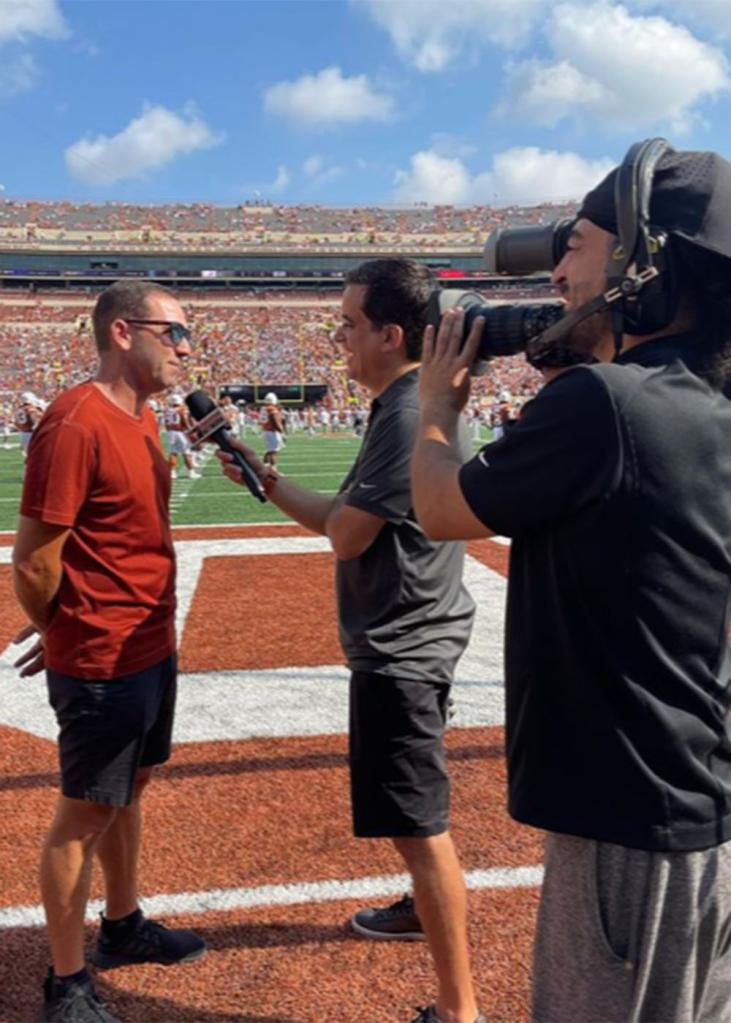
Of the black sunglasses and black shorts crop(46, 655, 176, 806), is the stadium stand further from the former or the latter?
black shorts crop(46, 655, 176, 806)

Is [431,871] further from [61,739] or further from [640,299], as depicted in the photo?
[640,299]

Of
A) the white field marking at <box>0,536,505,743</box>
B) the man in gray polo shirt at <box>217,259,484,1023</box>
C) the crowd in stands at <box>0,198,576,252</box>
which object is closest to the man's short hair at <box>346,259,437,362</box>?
the man in gray polo shirt at <box>217,259,484,1023</box>

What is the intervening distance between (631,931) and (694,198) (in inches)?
46.3

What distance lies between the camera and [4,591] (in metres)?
8.26

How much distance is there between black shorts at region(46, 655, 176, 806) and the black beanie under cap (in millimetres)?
1942

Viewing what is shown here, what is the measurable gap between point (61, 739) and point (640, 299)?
2.06 metres

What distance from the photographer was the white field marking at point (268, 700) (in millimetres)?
4793

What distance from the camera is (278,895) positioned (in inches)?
125

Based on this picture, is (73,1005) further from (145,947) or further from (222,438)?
(222,438)

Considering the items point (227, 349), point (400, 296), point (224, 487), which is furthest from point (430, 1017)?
point (227, 349)

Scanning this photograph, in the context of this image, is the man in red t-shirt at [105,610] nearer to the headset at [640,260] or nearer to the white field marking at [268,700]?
the headset at [640,260]

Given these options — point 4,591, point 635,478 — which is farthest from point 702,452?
point 4,591

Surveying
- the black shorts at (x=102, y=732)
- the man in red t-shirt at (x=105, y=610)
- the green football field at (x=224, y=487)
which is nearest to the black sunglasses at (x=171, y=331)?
the man in red t-shirt at (x=105, y=610)

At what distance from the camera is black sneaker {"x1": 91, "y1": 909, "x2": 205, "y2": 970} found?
2836mm
